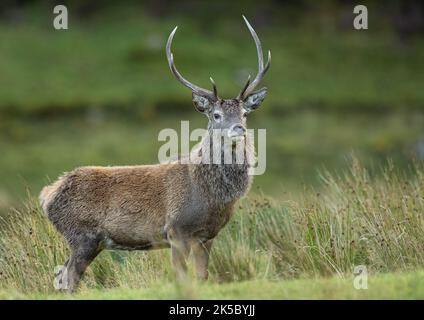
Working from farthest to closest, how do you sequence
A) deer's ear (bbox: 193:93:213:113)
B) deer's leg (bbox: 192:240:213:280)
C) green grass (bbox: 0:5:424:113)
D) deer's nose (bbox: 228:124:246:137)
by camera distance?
1. green grass (bbox: 0:5:424:113)
2. deer's ear (bbox: 193:93:213:113)
3. deer's leg (bbox: 192:240:213:280)
4. deer's nose (bbox: 228:124:246:137)

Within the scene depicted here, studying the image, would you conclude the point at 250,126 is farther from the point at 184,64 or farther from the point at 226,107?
the point at 226,107

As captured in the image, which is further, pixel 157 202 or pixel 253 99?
pixel 253 99

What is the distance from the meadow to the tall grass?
21 millimetres

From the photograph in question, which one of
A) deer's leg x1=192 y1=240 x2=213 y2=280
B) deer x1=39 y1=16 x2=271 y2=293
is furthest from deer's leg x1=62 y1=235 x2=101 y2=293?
deer's leg x1=192 y1=240 x2=213 y2=280

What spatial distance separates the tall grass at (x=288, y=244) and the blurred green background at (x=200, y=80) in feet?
38.2

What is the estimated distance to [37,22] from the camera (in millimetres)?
39375

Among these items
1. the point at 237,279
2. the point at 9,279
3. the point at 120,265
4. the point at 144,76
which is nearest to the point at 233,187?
the point at 237,279

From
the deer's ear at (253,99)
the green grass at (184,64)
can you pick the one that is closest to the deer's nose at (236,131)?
the deer's ear at (253,99)

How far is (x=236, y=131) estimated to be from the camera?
9.36 meters

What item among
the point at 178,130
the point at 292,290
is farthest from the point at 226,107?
the point at 178,130

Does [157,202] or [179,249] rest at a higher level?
[157,202]

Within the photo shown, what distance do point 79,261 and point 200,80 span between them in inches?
908

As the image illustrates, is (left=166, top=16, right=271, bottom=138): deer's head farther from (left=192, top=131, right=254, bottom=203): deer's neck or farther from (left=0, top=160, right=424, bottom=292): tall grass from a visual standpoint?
(left=0, top=160, right=424, bottom=292): tall grass

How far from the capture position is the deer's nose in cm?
933
